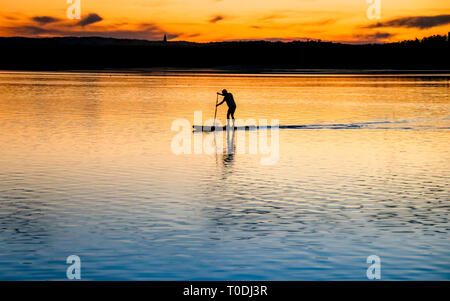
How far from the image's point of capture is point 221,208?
57.5 feet

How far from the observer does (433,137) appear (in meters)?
34.4

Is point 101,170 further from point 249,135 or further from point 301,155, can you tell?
point 249,135

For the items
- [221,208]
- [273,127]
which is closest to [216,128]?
[273,127]

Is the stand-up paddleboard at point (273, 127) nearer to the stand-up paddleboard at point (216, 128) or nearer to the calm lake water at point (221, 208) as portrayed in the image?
the stand-up paddleboard at point (216, 128)

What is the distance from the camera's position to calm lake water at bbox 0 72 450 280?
12875mm

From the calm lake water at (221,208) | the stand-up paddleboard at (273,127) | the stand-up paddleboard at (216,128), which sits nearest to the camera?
the calm lake water at (221,208)

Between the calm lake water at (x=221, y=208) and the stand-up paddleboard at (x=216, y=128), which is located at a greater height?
the stand-up paddleboard at (x=216, y=128)

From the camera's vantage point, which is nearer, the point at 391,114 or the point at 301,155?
the point at 301,155

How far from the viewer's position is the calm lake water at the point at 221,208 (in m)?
12.9

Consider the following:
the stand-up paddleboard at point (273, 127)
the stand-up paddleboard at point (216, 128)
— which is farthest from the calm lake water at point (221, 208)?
the stand-up paddleboard at point (273, 127)

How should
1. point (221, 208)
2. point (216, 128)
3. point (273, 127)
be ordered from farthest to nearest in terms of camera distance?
1. point (216, 128)
2. point (273, 127)
3. point (221, 208)

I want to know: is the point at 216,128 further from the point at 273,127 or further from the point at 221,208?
the point at 221,208
